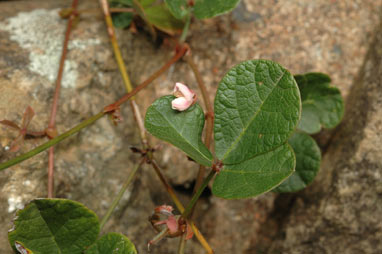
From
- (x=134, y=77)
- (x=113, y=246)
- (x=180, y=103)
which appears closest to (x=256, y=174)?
(x=180, y=103)

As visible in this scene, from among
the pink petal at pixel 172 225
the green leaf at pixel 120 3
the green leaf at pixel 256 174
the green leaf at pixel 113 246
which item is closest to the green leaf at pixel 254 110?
the green leaf at pixel 256 174

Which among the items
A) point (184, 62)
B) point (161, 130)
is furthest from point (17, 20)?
point (161, 130)

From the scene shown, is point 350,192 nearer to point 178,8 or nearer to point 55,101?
point 178,8

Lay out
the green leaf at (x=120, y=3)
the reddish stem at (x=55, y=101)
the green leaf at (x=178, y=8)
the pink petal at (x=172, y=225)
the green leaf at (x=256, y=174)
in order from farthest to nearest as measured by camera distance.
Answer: the green leaf at (x=120, y=3) < the green leaf at (x=178, y=8) < the reddish stem at (x=55, y=101) < the pink petal at (x=172, y=225) < the green leaf at (x=256, y=174)

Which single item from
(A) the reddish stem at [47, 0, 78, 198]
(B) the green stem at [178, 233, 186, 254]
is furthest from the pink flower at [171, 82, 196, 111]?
(A) the reddish stem at [47, 0, 78, 198]

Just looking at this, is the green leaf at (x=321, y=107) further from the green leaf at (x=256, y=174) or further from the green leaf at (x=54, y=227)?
the green leaf at (x=54, y=227)

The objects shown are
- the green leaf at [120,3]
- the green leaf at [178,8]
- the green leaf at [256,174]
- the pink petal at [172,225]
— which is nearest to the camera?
the green leaf at [256,174]

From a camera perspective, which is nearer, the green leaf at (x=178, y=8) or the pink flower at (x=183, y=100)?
the pink flower at (x=183, y=100)
